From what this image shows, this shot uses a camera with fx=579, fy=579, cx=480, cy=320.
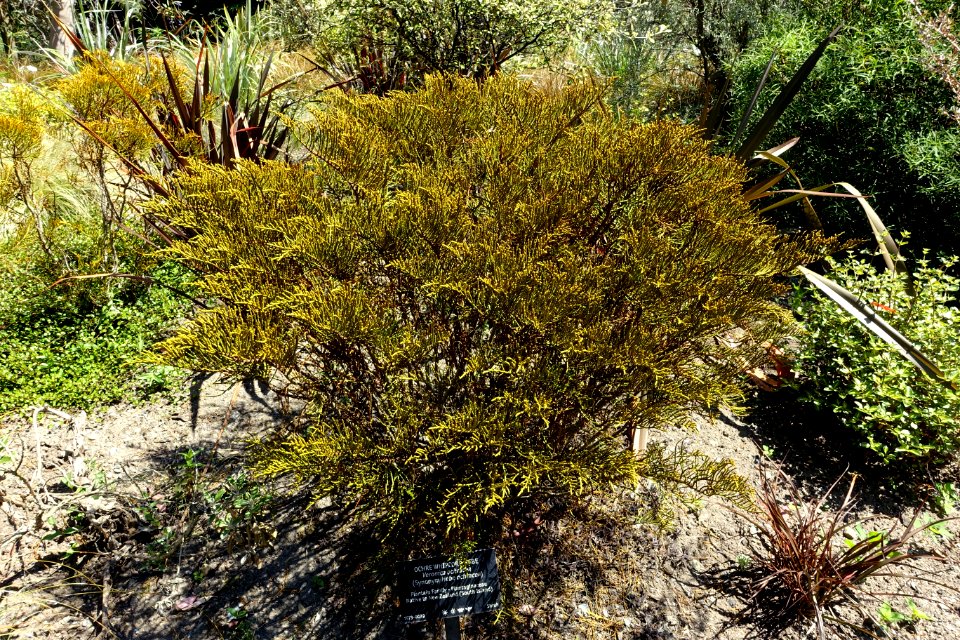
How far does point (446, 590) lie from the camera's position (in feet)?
6.94

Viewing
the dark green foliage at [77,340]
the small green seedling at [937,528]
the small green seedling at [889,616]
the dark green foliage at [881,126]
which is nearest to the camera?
the small green seedling at [889,616]

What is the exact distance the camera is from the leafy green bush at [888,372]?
119 inches

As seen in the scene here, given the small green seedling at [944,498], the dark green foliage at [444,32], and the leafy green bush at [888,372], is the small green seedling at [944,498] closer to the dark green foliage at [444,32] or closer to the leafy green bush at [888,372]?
the leafy green bush at [888,372]

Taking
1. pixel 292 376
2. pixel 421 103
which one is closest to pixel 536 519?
pixel 292 376

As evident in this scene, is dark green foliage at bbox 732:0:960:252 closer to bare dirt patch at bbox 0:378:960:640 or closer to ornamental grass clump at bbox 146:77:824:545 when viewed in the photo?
bare dirt patch at bbox 0:378:960:640

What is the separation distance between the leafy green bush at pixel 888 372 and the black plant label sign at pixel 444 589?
7.28 feet

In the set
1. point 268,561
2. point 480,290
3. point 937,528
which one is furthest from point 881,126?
point 268,561

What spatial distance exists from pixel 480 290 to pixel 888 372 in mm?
2534

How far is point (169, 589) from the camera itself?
8.12 ft

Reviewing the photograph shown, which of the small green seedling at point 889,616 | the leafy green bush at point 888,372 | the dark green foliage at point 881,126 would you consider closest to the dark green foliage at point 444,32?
the dark green foliage at point 881,126

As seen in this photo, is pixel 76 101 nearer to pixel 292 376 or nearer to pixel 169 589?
pixel 292 376

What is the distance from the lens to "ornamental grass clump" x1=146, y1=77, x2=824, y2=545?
182 cm

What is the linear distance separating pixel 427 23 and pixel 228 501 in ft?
14.7

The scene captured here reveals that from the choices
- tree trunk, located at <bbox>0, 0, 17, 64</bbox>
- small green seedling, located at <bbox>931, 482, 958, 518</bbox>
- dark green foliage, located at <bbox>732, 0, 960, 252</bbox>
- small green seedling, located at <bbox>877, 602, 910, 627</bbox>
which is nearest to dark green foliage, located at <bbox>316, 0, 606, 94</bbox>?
dark green foliage, located at <bbox>732, 0, 960, 252</bbox>
